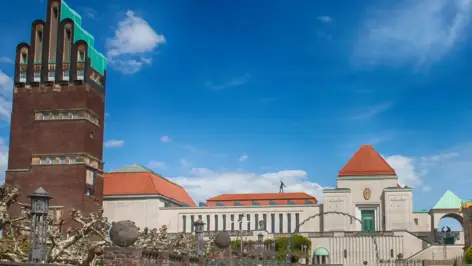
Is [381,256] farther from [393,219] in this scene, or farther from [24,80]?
[24,80]

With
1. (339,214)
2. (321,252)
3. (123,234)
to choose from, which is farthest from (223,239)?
(339,214)

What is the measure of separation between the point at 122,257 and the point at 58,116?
52.7 metres

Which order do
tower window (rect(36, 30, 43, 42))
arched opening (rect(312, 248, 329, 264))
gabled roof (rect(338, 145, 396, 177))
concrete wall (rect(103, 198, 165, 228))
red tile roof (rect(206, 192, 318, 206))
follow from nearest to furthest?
tower window (rect(36, 30, 43, 42)), arched opening (rect(312, 248, 329, 264)), gabled roof (rect(338, 145, 396, 177)), concrete wall (rect(103, 198, 165, 228)), red tile roof (rect(206, 192, 318, 206))

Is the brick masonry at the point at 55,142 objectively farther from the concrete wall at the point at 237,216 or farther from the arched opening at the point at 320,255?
the arched opening at the point at 320,255

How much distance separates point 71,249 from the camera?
105 feet

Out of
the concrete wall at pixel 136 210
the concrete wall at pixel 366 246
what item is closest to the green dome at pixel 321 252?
the concrete wall at pixel 366 246

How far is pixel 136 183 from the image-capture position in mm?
79938

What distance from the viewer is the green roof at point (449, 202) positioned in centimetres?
7919

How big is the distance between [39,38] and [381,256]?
1594 inches

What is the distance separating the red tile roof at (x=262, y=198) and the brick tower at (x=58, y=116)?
19940 mm

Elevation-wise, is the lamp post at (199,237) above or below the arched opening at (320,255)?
above

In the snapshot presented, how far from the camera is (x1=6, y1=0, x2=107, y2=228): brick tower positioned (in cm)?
6347

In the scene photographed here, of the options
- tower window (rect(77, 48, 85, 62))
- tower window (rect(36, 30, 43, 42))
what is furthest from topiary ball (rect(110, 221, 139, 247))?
tower window (rect(36, 30, 43, 42))

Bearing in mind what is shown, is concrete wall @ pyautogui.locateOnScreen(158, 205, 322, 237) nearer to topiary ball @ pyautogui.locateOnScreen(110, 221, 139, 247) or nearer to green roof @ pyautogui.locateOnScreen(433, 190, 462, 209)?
green roof @ pyautogui.locateOnScreen(433, 190, 462, 209)
